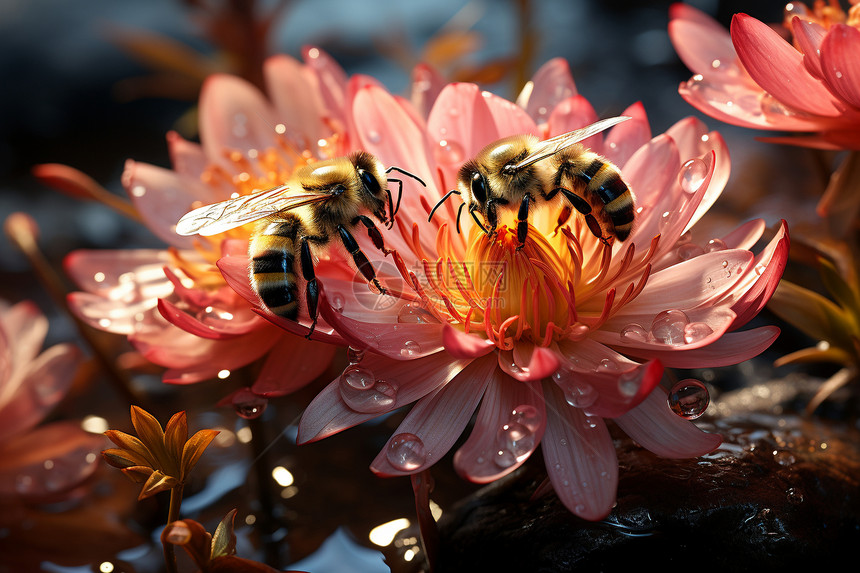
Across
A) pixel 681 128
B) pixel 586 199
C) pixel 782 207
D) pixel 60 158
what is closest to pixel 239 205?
pixel 586 199

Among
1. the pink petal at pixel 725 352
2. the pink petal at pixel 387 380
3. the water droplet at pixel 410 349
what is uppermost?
the water droplet at pixel 410 349

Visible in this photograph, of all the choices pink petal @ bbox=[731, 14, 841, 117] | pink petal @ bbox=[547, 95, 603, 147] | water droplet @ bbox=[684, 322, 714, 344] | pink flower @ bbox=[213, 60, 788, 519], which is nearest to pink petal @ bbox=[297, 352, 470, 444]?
pink flower @ bbox=[213, 60, 788, 519]

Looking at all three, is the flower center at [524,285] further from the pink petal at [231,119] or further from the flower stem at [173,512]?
the pink petal at [231,119]

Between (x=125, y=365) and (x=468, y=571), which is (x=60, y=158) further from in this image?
(x=468, y=571)

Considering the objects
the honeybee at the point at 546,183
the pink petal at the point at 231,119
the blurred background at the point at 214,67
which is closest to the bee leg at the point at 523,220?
the honeybee at the point at 546,183

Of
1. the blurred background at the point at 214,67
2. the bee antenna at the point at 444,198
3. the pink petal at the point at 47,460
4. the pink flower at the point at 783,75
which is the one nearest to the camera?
the pink flower at the point at 783,75

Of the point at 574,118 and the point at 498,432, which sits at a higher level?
the point at 574,118

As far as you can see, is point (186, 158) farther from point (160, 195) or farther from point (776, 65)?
point (776, 65)

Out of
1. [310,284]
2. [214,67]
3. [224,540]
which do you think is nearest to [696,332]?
[310,284]
